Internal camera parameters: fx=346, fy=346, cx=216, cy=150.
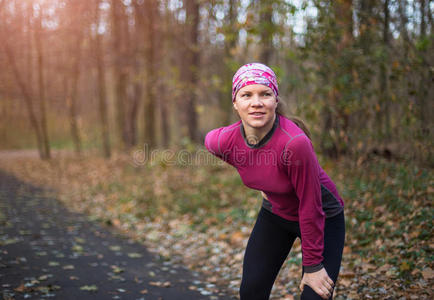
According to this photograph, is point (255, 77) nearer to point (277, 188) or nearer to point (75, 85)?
point (277, 188)

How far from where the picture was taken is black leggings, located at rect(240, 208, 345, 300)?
233 cm

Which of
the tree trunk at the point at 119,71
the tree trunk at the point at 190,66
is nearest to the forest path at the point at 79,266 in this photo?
the tree trunk at the point at 190,66

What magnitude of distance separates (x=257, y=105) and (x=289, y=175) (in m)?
0.50

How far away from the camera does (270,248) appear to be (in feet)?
8.25

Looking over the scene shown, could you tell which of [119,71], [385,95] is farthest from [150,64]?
[385,95]

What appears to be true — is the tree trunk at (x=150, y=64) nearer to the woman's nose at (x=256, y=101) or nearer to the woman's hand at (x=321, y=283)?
the woman's nose at (x=256, y=101)

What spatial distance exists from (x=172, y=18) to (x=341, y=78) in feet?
41.5

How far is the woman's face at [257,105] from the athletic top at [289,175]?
10 cm

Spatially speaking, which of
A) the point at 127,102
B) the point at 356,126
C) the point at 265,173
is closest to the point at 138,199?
the point at 356,126

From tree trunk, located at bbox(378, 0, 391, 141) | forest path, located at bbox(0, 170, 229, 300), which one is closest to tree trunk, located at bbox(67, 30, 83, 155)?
forest path, located at bbox(0, 170, 229, 300)

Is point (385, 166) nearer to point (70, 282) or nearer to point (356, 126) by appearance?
point (356, 126)

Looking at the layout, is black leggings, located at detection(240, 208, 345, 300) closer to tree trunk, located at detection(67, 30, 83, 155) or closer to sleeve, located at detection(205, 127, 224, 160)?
sleeve, located at detection(205, 127, 224, 160)

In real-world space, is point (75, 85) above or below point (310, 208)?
above

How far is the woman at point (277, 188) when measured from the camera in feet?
6.95
